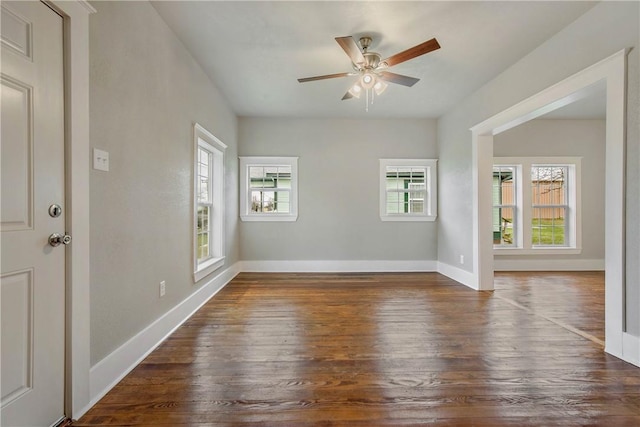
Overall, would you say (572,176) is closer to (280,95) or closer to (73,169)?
(280,95)

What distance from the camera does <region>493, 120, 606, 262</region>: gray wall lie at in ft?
17.7

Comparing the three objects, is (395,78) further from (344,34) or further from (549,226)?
(549,226)

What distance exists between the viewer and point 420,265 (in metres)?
5.31

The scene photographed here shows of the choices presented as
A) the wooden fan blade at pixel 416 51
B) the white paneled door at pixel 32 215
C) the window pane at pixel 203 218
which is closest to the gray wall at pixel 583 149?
the wooden fan blade at pixel 416 51

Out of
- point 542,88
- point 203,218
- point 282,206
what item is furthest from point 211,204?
point 542,88

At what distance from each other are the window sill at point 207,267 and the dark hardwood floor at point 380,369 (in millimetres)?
373

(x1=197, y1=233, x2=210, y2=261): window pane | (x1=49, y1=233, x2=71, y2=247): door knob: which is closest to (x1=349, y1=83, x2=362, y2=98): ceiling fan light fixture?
(x1=197, y1=233, x2=210, y2=261): window pane

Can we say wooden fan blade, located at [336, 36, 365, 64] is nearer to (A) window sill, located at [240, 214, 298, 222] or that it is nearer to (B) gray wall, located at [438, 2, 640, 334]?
(B) gray wall, located at [438, 2, 640, 334]

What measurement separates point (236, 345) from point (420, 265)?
3.85m

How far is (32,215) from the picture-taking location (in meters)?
1.34

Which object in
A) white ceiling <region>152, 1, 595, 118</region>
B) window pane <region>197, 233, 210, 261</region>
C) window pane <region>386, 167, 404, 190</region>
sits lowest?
window pane <region>197, 233, 210, 261</region>

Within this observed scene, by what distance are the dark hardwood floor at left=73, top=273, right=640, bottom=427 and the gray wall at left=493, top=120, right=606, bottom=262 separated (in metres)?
2.61

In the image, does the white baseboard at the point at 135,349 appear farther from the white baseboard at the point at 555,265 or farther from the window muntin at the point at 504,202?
the white baseboard at the point at 555,265

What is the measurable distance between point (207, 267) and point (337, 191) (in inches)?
104
